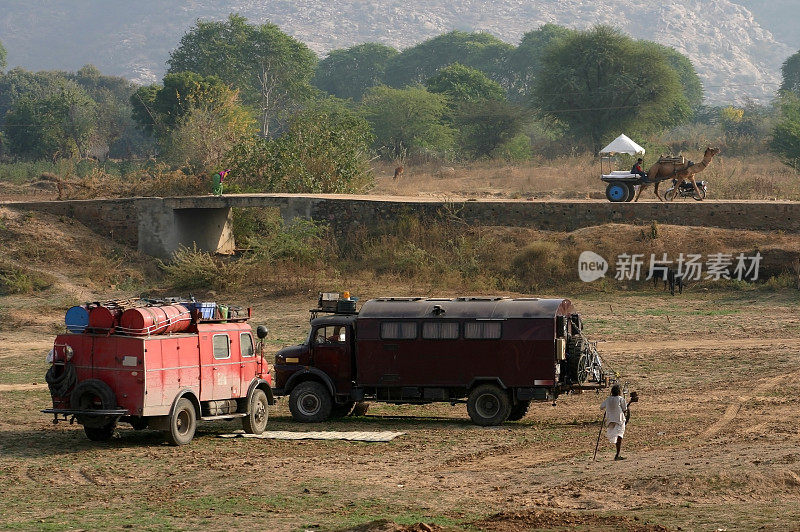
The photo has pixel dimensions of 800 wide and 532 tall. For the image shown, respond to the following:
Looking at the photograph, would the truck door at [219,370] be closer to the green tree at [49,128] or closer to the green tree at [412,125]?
the green tree at [412,125]

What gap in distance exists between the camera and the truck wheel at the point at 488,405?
21547 mm

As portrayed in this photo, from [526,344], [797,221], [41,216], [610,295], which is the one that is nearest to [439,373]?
[526,344]

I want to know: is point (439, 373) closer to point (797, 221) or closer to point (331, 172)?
point (797, 221)

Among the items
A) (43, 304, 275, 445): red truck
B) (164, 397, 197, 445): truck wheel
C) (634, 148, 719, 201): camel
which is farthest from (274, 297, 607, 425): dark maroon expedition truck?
(634, 148, 719, 201): camel

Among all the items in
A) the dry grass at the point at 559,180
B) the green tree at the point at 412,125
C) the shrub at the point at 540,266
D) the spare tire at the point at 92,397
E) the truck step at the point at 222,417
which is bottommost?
the truck step at the point at 222,417

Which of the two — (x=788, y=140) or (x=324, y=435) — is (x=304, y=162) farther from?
(x=788, y=140)

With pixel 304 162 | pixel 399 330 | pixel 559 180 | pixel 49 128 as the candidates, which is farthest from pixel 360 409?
pixel 49 128

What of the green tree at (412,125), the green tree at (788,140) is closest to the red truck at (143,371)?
the green tree at (788,140)

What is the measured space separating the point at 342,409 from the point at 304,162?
27.8 meters

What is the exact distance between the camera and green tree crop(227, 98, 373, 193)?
4925 cm

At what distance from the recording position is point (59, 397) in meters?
18.9

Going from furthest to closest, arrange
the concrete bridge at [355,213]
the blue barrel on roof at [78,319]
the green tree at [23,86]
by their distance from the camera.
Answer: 1. the green tree at [23,86]
2. the concrete bridge at [355,213]
3. the blue barrel on roof at [78,319]

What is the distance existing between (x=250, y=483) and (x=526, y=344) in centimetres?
680

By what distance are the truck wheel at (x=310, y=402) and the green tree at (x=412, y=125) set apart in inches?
2283
